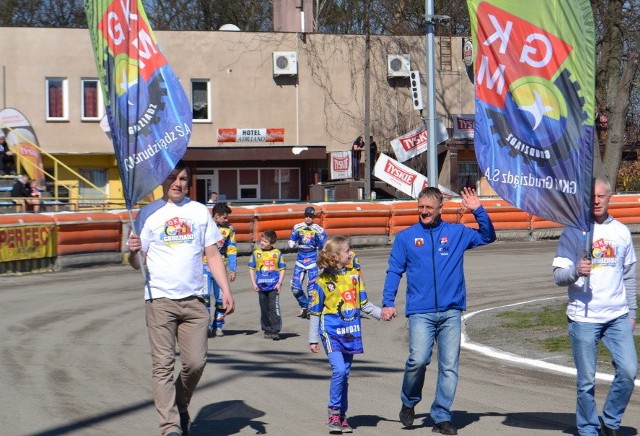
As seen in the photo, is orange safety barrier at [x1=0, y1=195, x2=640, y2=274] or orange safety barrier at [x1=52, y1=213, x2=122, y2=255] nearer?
orange safety barrier at [x1=0, y1=195, x2=640, y2=274]

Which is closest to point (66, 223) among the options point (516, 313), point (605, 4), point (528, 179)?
point (516, 313)

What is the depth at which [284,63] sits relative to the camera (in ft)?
145

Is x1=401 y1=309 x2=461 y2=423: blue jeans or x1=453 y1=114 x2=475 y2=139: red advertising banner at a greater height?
x1=453 y1=114 x2=475 y2=139: red advertising banner

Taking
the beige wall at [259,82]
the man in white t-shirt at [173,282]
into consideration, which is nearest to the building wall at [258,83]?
the beige wall at [259,82]

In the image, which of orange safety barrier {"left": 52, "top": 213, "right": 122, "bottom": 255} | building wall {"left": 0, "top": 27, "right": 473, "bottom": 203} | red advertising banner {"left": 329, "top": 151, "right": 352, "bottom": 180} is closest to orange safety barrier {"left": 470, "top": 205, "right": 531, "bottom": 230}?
red advertising banner {"left": 329, "top": 151, "right": 352, "bottom": 180}

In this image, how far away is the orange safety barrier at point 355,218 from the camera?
31.0 metres

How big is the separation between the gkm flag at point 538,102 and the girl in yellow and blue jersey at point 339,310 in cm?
141

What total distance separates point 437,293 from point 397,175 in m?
22.3

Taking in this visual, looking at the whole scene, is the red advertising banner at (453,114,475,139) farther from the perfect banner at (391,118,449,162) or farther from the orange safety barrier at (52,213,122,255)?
the orange safety barrier at (52,213,122,255)

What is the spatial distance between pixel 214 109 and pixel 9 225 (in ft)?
69.4


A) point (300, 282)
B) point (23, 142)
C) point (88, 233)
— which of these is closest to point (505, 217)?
point (88, 233)

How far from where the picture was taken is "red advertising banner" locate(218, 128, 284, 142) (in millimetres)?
44156

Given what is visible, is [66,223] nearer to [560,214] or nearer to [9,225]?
[9,225]

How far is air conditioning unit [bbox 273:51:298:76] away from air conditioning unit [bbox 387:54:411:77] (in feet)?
12.8
